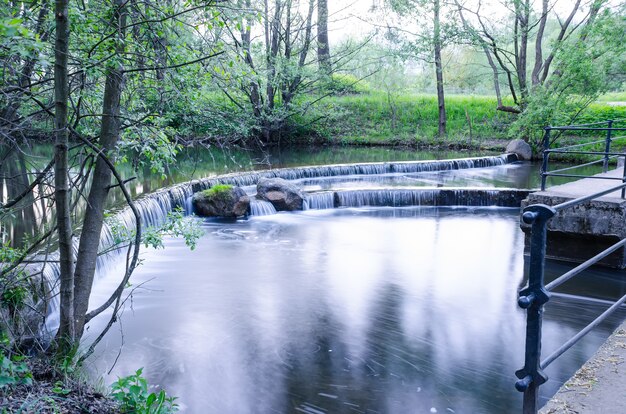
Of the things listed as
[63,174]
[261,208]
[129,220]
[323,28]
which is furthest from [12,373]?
[323,28]

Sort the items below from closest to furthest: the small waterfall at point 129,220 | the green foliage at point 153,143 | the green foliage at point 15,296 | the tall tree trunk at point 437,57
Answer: the green foliage at point 153,143 < the green foliage at point 15,296 < the small waterfall at point 129,220 < the tall tree trunk at point 437,57

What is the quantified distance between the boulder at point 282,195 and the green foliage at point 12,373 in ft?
35.6

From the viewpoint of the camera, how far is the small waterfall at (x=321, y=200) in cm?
1530

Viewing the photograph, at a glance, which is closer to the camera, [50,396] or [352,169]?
[50,396]

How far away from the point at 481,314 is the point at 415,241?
14.5 feet

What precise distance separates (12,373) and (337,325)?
4.58 m

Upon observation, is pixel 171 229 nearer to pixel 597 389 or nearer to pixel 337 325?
pixel 337 325

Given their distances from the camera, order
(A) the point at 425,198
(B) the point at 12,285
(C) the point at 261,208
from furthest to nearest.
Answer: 1. (A) the point at 425,198
2. (C) the point at 261,208
3. (B) the point at 12,285

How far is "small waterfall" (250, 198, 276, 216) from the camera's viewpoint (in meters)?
14.6

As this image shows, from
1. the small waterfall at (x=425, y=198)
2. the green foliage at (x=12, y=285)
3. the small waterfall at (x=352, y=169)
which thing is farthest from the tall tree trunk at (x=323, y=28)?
the green foliage at (x=12, y=285)

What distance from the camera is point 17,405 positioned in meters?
3.31

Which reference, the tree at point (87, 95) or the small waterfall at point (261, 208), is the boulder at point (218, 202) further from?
the tree at point (87, 95)

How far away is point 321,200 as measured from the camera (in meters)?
15.4

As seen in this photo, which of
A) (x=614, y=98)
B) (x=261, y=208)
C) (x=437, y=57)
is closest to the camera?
(x=261, y=208)
